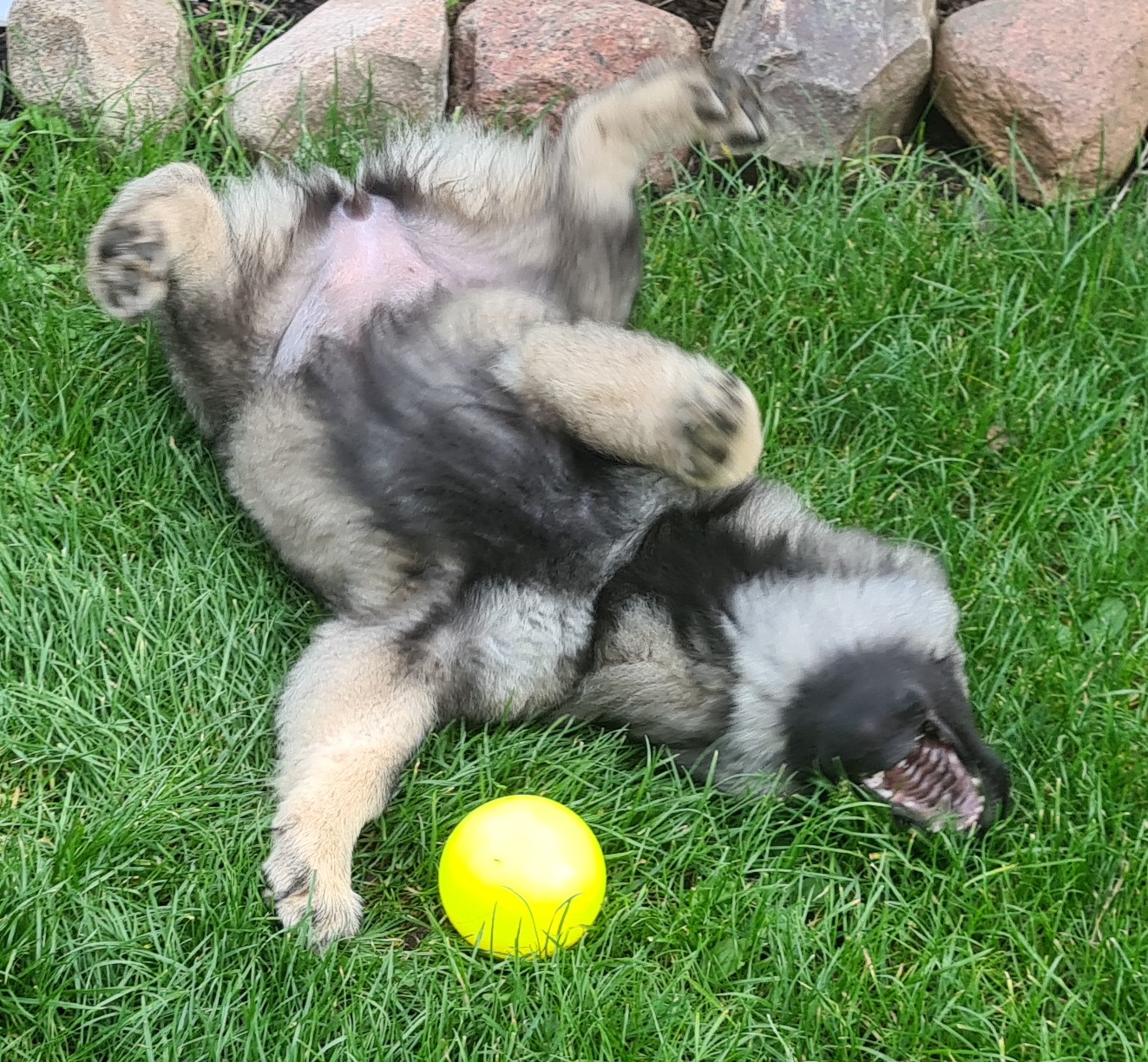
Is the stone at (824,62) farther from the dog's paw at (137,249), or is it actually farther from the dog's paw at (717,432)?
the dog's paw at (137,249)

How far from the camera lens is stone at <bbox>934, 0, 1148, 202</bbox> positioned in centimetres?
396

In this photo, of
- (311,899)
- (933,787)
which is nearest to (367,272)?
(311,899)

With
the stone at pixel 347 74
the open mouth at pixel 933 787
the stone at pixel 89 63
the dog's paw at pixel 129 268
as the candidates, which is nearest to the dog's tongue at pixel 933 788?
the open mouth at pixel 933 787

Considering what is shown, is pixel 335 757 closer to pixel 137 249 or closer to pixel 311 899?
pixel 311 899

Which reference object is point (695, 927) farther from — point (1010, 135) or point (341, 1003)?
point (1010, 135)

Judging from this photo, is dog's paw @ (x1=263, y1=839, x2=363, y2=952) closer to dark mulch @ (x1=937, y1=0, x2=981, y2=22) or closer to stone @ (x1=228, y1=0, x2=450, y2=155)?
stone @ (x1=228, y1=0, x2=450, y2=155)

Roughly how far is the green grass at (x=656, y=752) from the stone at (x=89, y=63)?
0.10 meters

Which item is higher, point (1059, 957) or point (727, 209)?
point (727, 209)

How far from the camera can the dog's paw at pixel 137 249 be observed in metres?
3.04

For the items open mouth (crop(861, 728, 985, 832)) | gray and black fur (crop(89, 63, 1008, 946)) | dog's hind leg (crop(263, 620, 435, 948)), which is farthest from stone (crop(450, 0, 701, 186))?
open mouth (crop(861, 728, 985, 832))

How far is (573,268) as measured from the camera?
3344 millimetres

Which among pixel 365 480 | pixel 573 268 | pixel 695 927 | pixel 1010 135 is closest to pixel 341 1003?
pixel 695 927

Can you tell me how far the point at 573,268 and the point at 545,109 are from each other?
0.90 meters

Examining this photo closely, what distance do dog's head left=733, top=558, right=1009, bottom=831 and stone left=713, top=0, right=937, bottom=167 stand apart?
65.1 inches
